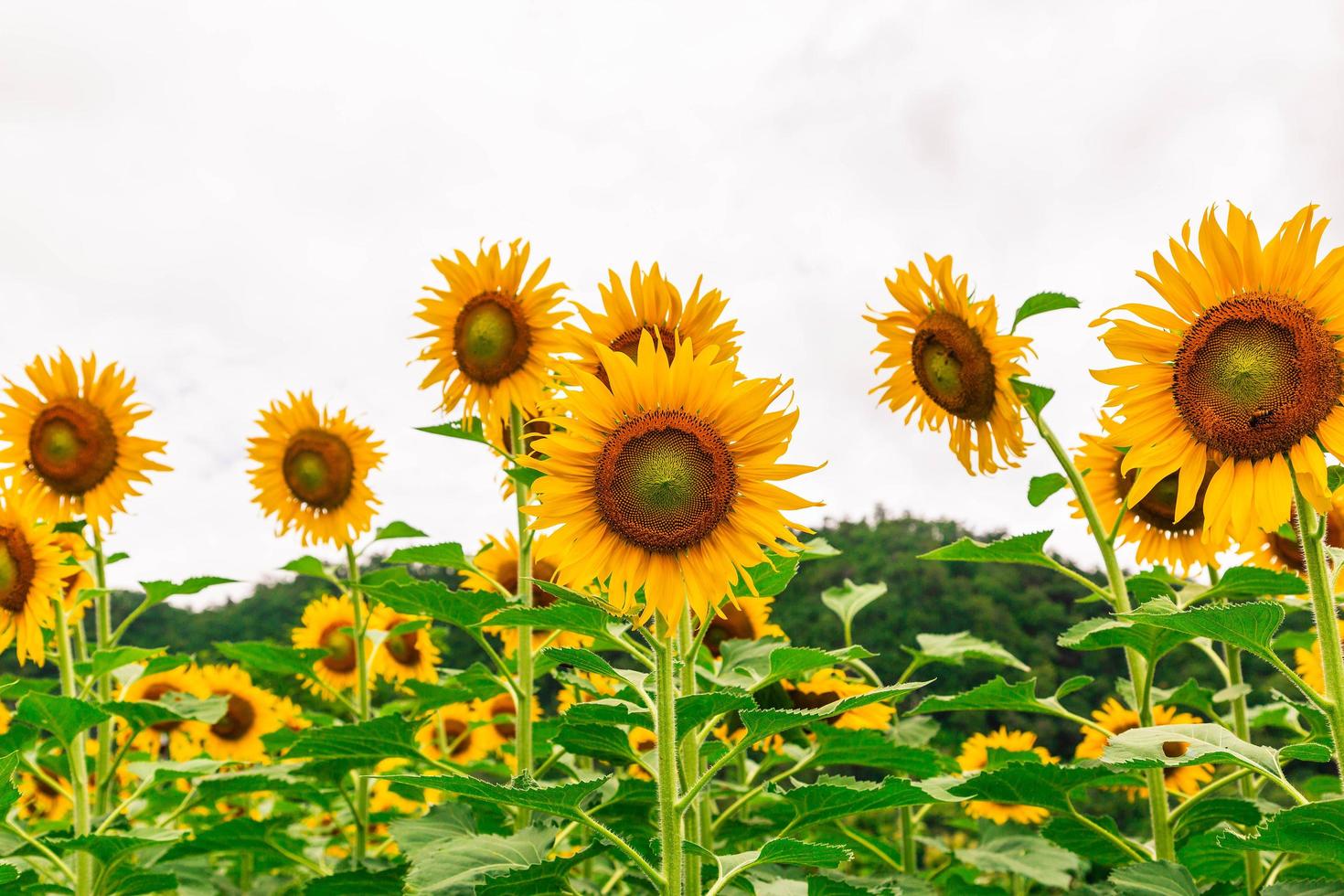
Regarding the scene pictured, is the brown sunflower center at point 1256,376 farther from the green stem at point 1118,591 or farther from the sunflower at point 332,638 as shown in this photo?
the sunflower at point 332,638

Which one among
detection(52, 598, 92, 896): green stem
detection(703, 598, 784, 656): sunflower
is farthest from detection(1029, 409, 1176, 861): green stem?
detection(52, 598, 92, 896): green stem

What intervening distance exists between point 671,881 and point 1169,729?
1.28 m

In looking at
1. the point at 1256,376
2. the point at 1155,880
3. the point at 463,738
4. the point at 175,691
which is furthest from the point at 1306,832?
the point at 175,691

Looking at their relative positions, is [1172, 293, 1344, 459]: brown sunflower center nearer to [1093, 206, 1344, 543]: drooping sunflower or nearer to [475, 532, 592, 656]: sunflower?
[1093, 206, 1344, 543]: drooping sunflower

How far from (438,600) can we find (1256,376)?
2.44 meters

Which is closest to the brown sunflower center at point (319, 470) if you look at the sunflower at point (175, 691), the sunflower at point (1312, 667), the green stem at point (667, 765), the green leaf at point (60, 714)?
the sunflower at point (175, 691)

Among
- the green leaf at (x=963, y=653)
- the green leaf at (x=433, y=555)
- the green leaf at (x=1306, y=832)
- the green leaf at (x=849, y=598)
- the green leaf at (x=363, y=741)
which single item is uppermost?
the green leaf at (x=849, y=598)

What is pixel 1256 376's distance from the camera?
99.7 inches

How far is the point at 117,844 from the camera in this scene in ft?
11.9

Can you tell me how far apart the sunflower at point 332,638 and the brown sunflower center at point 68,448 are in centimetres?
222

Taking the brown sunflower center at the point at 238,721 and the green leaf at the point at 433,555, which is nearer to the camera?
the green leaf at the point at 433,555

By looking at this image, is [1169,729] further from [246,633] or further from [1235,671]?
[246,633]

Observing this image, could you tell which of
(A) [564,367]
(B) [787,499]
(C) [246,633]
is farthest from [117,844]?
(C) [246,633]

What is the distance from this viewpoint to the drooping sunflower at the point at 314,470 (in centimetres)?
584
